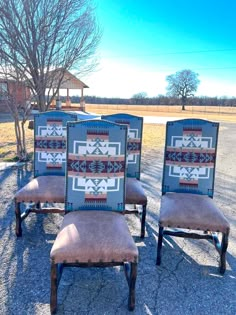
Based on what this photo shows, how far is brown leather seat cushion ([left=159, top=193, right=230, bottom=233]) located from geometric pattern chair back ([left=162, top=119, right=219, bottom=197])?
1.02 feet

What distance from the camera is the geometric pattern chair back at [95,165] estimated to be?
2.19 m

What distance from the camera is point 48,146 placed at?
330 centimetres

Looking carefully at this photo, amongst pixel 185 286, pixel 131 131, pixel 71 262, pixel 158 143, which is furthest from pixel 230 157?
pixel 71 262

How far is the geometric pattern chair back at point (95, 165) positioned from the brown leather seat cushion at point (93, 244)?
0.31 metres

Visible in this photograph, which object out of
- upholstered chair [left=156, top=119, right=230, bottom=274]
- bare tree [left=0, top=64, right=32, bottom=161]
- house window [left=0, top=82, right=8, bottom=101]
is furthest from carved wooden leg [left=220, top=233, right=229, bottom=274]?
house window [left=0, top=82, right=8, bottom=101]

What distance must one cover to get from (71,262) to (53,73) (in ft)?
19.2

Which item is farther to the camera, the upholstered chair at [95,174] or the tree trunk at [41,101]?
the tree trunk at [41,101]

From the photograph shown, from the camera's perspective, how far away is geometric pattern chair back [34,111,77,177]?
329cm

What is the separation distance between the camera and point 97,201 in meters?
2.25

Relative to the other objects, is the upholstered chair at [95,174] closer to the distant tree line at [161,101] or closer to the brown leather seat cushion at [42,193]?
the brown leather seat cushion at [42,193]

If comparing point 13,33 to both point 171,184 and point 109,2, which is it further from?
point 171,184

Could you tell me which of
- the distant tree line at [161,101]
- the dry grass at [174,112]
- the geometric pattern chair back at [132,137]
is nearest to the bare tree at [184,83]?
the distant tree line at [161,101]

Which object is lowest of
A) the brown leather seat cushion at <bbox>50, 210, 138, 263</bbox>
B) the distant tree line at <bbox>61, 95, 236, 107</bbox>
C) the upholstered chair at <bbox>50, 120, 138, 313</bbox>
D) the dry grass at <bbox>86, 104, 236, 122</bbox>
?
the brown leather seat cushion at <bbox>50, 210, 138, 263</bbox>

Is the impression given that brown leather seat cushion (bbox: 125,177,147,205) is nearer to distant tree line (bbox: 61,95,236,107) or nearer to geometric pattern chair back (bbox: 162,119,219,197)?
geometric pattern chair back (bbox: 162,119,219,197)
